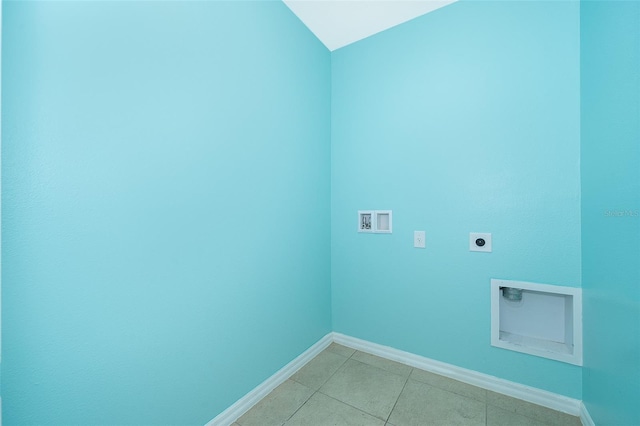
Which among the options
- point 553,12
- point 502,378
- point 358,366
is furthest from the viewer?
point 358,366

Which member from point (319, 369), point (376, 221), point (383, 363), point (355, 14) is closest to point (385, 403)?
point (383, 363)

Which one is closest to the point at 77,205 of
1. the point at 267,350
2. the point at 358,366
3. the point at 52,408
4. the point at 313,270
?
the point at 52,408

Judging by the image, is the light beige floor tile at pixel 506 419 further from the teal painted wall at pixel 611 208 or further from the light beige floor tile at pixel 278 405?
the light beige floor tile at pixel 278 405

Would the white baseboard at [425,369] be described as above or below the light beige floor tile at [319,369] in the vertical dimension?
above

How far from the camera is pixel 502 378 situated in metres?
1.49

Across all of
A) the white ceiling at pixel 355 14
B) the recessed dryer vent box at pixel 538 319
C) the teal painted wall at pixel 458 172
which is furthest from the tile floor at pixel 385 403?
the white ceiling at pixel 355 14

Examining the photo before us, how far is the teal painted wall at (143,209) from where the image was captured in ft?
2.41

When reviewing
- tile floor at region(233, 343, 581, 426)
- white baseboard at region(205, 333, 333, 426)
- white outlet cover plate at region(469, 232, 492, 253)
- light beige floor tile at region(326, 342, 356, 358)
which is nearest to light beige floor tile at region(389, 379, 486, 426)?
tile floor at region(233, 343, 581, 426)

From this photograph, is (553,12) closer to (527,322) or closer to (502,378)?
(527,322)

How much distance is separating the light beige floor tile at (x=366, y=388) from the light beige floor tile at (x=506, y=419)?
1.56 ft

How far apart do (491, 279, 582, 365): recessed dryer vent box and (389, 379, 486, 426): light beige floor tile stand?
0.40m

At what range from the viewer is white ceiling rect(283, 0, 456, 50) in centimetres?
166

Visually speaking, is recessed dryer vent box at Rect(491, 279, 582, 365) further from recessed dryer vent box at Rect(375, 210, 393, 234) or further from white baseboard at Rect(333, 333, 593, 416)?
recessed dryer vent box at Rect(375, 210, 393, 234)

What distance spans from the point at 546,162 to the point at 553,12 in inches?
34.0
